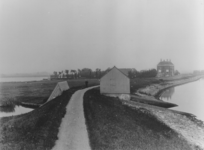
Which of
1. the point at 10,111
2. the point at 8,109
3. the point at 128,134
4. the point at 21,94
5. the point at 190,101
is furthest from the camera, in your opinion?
the point at 21,94

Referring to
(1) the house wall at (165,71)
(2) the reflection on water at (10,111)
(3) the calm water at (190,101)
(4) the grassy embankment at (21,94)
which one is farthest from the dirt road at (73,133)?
(1) the house wall at (165,71)

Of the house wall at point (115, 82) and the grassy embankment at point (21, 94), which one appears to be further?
the grassy embankment at point (21, 94)

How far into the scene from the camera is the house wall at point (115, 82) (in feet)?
95.7

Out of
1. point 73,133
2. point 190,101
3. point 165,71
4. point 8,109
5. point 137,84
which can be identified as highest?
point 165,71

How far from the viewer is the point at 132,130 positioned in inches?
567

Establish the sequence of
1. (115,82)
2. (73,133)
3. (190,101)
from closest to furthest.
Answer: (73,133), (115,82), (190,101)

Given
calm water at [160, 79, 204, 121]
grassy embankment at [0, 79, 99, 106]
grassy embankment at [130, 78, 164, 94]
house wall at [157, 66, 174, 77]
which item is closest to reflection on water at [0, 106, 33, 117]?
grassy embankment at [0, 79, 99, 106]

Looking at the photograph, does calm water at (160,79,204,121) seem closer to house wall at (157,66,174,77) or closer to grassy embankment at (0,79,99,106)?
grassy embankment at (0,79,99,106)

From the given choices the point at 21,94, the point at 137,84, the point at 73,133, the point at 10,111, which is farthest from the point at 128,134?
the point at 137,84

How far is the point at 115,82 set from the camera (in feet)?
95.7

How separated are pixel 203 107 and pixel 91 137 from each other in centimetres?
2094

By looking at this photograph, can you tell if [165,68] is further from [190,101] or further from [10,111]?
[10,111]

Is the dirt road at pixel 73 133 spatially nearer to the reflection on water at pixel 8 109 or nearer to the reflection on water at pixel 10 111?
the reflection on water at pixel 10 111

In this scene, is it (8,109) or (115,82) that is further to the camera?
(115,82)
